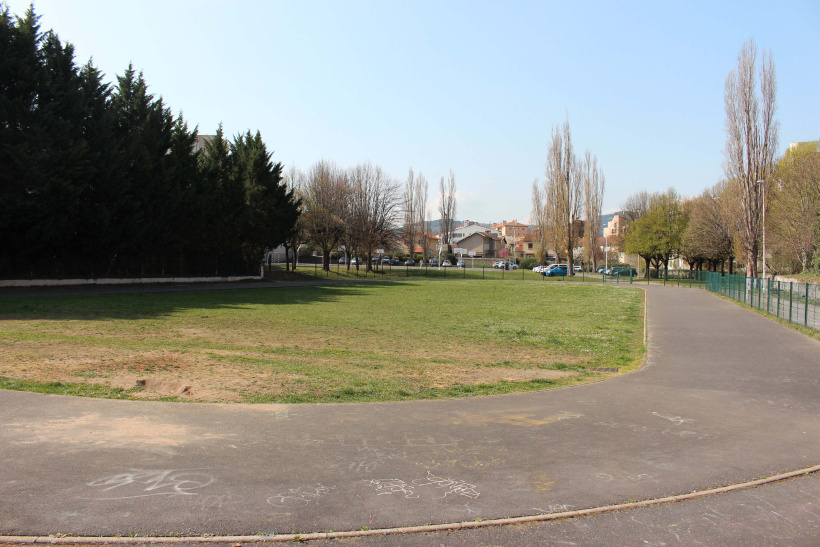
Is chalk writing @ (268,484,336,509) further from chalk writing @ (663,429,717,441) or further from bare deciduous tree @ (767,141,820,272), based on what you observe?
bare deciduous tree @ (767,141,820,272)

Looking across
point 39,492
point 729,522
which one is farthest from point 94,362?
point 729,522

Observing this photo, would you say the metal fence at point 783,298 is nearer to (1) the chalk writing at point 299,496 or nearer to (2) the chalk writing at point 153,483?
(1) the chalk writing at point 299,496

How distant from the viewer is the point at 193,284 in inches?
1598

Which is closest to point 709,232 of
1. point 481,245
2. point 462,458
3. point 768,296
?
point 768,296

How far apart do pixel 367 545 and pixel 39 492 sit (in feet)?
9.87

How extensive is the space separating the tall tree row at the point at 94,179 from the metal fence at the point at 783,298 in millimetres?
34402

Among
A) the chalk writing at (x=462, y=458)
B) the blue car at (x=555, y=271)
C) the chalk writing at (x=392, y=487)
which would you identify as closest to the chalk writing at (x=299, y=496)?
→ the chalk writing at (x=392, y=487)

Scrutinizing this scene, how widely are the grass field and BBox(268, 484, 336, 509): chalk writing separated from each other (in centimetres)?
351

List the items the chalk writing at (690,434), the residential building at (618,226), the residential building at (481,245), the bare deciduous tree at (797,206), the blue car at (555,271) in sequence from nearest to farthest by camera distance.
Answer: the chalk writing at (690,434) → the bare deciduous tree at (797,206) → the blue car at (555,271) → the residential building at (618,226) → the residential building at (481,245)

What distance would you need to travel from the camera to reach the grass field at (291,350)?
9492mm

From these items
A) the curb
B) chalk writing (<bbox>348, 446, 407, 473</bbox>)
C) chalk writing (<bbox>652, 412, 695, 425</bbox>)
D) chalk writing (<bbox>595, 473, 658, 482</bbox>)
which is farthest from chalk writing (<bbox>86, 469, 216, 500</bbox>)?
chalk writing (<bbox>652, 412, 695, 425</bbox>)

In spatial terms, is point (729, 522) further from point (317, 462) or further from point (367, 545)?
point (317, 462)

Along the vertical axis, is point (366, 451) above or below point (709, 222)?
below

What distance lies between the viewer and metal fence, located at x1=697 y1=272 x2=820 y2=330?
70.1 feet
